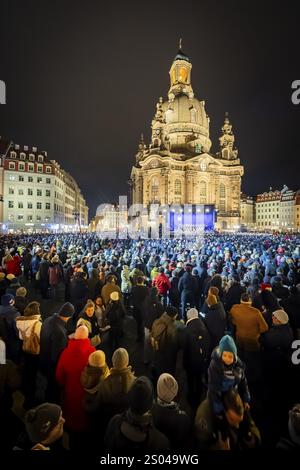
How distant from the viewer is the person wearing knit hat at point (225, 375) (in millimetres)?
3002

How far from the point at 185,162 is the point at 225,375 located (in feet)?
252

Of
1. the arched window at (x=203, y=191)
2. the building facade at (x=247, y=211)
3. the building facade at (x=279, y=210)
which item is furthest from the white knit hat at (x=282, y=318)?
the building facade at (x=247, y=211)

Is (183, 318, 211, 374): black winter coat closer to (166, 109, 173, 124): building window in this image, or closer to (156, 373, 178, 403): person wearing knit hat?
(156, 373, 178, 403): person wearing knit hat

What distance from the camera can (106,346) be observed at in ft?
21.6

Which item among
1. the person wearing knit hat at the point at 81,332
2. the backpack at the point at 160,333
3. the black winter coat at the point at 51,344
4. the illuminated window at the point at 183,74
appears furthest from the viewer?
the illuminated window at the point at 183,74

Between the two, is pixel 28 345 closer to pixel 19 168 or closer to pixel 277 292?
pixel 277 292

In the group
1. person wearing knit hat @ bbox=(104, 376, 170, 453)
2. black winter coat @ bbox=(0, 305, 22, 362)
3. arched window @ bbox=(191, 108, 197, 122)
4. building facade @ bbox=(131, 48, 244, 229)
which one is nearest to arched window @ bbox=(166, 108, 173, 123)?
building facade @ bbox=(131, 48, 244, 229)

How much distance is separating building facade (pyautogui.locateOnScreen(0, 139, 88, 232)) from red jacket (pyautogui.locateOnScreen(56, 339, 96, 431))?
192 ft

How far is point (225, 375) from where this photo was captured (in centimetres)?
306

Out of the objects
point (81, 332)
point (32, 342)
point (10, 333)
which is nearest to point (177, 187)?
point (10, 333)

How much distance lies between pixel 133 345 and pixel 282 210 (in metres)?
109

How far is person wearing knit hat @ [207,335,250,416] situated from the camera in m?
3.00

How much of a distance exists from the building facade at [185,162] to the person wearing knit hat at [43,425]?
235ft

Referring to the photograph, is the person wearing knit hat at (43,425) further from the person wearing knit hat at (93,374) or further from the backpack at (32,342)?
the backpack at (32,342)
